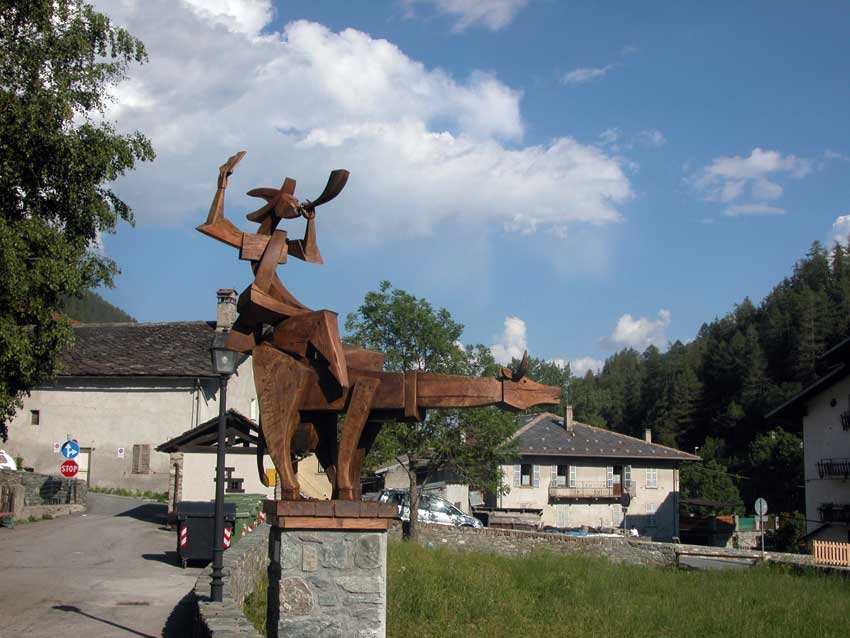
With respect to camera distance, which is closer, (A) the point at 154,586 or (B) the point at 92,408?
(A) the point at 154,586

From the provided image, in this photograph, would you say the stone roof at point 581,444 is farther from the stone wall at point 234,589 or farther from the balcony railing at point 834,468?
the stone wall at point 234,589

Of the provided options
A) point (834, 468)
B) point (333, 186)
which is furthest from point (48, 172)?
point (834, 468)

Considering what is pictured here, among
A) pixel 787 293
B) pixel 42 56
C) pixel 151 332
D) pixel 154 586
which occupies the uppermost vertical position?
pixel 787 293

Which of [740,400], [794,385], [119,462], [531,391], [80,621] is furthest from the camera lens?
[740,400]

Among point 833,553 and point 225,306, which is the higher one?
point 225,306

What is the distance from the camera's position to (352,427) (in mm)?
7406

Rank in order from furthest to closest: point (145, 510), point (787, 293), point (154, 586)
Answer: point (787, 293) → point (145, 510) → point (154, 586)

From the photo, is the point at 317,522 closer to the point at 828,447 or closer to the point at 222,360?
the point at 222,360

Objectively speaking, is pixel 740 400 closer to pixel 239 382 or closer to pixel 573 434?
pixel 573 434

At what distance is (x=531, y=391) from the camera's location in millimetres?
7395

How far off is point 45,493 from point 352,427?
23.2 metres

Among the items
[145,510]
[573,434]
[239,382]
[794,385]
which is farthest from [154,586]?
[794,385]

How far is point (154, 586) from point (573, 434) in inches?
1413

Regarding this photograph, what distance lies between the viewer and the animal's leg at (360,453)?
750 cm
